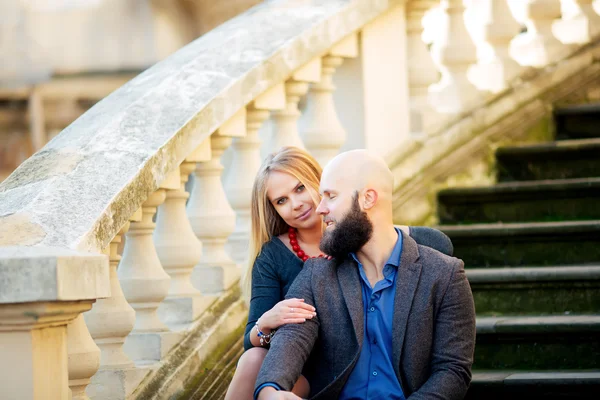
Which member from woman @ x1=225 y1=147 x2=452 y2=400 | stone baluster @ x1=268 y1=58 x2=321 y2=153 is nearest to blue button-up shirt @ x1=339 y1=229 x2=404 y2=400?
woman @ x1=225 y1=147 x2=452 y2=400

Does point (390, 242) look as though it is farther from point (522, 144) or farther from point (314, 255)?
point (522, 144)

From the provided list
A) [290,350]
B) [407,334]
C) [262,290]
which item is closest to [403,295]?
[407,334]

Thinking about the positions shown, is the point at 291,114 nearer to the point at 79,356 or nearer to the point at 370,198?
the point at 370,198

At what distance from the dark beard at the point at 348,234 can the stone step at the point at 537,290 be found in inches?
44.4

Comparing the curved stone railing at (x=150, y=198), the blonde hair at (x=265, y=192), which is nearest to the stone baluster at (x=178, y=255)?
the curved stone railing at (x=150, y=198)

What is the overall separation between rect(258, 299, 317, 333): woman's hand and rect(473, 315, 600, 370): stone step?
39.4 inches

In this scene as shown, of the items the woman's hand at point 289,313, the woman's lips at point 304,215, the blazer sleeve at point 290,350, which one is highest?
the woman's lips at point 304,215

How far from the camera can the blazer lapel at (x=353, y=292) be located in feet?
9.45

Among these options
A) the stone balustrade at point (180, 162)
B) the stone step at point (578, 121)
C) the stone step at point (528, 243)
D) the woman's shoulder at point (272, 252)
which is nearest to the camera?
the stone balustrade at point (180, 162)

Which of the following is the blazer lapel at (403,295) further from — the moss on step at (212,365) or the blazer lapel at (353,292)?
the moss on step at (212,365)

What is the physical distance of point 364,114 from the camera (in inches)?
175

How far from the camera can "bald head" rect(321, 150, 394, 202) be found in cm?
297

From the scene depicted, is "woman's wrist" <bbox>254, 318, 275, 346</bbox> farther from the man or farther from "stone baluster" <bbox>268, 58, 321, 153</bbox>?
"stone baluster" <bbox>268, 58, 321, 153</bbox>

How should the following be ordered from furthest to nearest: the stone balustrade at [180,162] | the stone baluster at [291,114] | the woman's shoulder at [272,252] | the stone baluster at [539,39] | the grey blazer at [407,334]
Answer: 1. the stone baluster at [539,39]
2. the stone baluster at [291,114]
3. the woman's shoulder at [272,252]
4. the grey blazer at [407,334]
5. the stone balustrade at [180,162]
